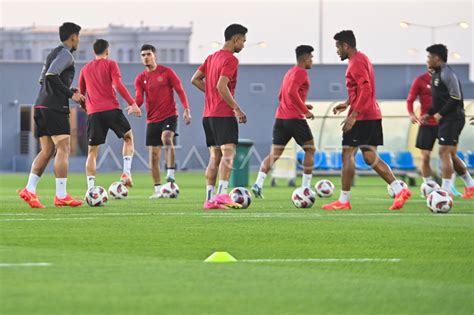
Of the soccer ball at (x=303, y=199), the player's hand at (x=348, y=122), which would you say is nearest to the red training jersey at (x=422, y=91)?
the soccer ball at (x=303, y=199)

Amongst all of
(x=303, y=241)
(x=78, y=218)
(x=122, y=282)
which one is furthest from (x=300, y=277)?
(x=78, y=218)

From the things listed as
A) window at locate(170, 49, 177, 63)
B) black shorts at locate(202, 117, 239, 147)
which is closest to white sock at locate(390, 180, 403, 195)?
black shorts at locate(202, 117, 239, 147)

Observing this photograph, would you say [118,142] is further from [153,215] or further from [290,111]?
[153,215]

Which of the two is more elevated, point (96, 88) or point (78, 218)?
point (96, 88)

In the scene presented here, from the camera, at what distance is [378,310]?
7.97 meters

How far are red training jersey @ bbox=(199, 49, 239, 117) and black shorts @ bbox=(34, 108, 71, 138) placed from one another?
6.63 ft

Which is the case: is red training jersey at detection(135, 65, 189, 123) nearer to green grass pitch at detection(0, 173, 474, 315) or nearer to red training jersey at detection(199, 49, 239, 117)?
red training jersey at detection(199, 49, 239, 117)

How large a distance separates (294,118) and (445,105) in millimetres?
2698

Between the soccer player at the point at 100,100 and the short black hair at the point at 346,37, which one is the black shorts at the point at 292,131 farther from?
the short black hair at the point at 346,37

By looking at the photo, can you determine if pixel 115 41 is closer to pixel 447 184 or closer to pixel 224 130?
pixel 447 184

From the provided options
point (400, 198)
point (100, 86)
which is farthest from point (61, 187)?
point (400, 198)

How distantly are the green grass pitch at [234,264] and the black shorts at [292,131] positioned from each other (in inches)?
186

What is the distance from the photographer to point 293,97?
22234 mm

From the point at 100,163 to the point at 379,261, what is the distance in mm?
47533
